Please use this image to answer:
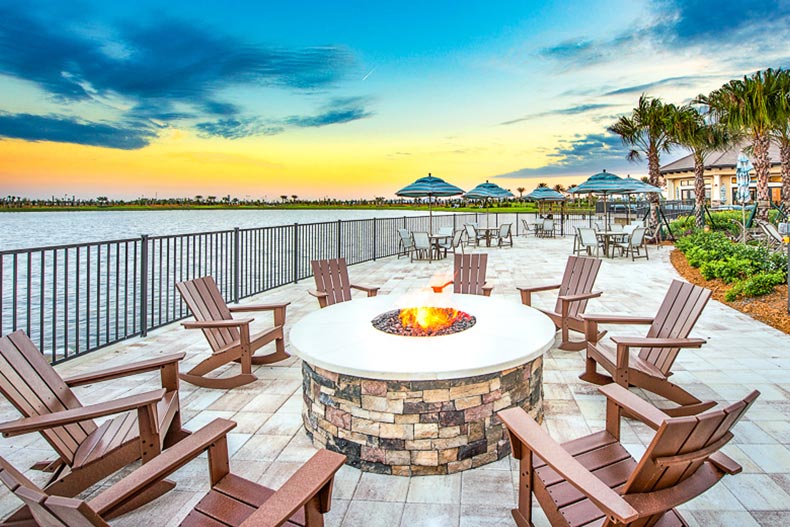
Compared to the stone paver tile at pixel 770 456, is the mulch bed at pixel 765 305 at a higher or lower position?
higher

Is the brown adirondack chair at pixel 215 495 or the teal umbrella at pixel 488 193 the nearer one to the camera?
the brown adirondack chair at pixel 215 495

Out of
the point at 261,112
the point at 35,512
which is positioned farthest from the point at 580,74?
the point at 35,512

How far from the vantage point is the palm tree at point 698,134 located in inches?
610

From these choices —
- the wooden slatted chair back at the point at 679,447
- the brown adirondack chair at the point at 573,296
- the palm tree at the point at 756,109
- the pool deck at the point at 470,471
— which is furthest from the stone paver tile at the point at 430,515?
the palm tree at the point at 756,109

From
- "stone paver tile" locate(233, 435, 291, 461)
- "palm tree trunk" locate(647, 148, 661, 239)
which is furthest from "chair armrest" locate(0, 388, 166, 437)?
"palm tree trunk" locate(647, 148, 661, 239)

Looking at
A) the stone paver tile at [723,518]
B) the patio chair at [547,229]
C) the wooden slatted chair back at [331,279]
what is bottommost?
the stone paver tile at [723,518]

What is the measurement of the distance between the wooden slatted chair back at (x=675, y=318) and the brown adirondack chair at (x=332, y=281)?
2.66m

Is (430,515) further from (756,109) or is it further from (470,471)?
(756,109)

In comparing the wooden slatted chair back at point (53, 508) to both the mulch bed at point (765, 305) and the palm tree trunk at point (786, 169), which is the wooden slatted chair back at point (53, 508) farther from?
the palm tree trunk at point (786, 169)

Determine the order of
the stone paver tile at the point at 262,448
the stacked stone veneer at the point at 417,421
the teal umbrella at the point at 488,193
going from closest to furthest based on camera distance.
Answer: the stacked stone veneer at the point at 417,421 → the stone paver tile at the point at 262,448 → the teal umbrella at the point at 488,193

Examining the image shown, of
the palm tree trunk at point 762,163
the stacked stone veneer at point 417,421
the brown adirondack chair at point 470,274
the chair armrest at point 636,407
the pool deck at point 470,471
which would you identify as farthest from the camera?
the palm tree trunk at point 762,163

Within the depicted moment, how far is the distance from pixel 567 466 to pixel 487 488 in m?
0.87

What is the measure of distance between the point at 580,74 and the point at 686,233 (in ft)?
22.5

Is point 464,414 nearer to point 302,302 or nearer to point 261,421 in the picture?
point 261,421
